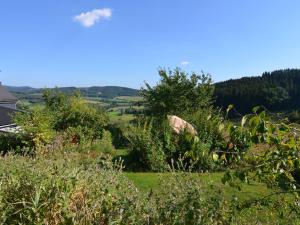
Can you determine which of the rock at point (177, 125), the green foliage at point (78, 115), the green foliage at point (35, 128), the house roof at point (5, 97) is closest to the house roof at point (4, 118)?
the green foliage at point (78, 115)

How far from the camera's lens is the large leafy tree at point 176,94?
34219 millimetres

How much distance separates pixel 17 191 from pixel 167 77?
31.7 m

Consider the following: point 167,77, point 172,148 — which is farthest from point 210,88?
point 172,148

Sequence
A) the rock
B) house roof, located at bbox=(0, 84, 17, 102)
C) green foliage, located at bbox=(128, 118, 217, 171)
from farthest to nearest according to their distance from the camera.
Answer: house roof, located at bbox=(0, 84, 17, 102) < the rock < green foliage, located at bbox=(128, 118, 217, 171)

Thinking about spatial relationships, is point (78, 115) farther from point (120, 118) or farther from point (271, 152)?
point (120, 118)

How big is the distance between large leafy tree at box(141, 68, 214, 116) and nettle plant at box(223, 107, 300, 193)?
30051mm

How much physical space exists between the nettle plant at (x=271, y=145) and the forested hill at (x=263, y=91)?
2170 inches

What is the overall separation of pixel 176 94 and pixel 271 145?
3144 centimetres

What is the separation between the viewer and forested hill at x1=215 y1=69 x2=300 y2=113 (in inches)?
2500

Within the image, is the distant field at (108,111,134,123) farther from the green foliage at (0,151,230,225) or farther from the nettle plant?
the nettle plant

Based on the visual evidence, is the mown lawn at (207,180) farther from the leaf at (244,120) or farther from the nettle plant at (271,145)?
the leaf at (244,120)

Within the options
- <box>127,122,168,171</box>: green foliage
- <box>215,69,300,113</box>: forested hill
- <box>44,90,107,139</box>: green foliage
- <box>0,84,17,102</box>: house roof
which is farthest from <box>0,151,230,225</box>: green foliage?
<box>215,69,300,113</box>: forested hill

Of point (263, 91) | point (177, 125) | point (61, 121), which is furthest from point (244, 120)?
point (263, 91)

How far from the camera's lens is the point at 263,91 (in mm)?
63938
